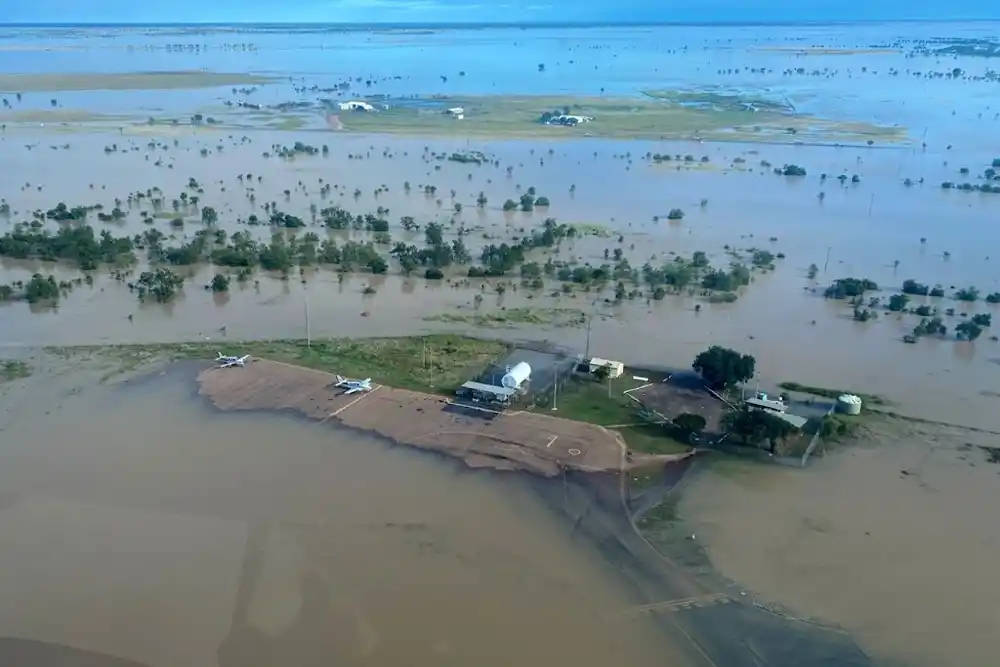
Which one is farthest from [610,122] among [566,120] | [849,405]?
[849,405]

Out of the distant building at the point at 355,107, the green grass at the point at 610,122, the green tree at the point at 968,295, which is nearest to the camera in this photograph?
the green tree at the point at 968,295

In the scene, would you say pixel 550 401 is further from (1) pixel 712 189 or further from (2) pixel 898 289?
(1) pixel 712 189

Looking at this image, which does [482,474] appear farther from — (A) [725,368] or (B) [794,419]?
(B) [794,419]

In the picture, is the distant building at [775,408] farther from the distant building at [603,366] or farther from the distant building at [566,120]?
the distant building at [566,120]

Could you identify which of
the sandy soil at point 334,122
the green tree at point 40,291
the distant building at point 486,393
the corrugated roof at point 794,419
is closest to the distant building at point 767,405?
the corrugated roof at point 794,419

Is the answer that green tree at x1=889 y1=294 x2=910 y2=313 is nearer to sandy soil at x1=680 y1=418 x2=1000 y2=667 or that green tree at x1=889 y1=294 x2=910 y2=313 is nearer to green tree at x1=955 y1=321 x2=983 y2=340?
green tree at x1=955 y1=321 x2=983 y2=340

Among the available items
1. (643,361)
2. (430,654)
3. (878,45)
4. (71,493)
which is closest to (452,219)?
(643,361)
